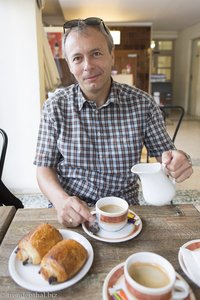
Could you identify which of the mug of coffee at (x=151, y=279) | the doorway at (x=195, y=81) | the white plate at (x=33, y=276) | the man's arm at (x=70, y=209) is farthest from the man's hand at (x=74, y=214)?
the doorway at (x=195, y=81)

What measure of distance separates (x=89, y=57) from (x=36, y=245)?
74 cm

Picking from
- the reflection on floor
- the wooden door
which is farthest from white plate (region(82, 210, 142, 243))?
the wooden door

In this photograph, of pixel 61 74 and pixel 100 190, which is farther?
pixel 61 74

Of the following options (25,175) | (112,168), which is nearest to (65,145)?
(112,168)

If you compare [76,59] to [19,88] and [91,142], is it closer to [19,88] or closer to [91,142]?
[91,142]

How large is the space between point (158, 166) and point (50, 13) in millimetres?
7125

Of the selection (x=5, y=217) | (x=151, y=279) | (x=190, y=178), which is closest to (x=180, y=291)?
(x=151, y=279)

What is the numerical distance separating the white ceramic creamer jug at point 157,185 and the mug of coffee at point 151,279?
0.85 feet

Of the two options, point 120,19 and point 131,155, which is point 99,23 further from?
point 120,19

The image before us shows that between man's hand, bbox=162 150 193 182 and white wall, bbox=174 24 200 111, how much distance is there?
8.29 meters

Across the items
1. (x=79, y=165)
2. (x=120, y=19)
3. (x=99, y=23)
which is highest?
(x=120, y=19)

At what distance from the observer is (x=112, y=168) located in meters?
1.16

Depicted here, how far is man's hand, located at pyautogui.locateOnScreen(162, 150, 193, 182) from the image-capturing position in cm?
88

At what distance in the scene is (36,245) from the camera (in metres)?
0.64
